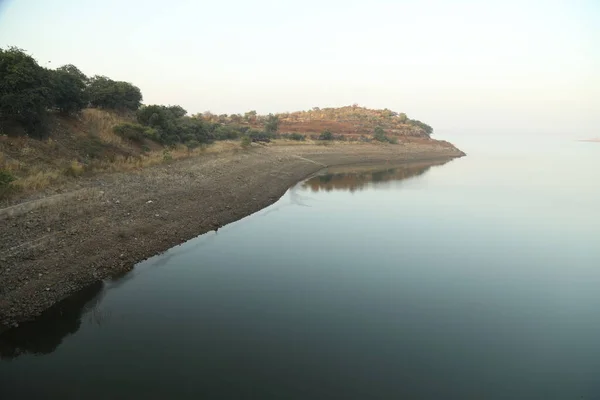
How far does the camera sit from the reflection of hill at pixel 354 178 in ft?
93.9

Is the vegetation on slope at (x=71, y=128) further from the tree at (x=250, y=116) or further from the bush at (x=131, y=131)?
the tree at (x=250, y=116)

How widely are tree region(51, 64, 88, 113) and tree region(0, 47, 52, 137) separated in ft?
8.11

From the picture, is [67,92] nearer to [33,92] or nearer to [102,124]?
[102,124]

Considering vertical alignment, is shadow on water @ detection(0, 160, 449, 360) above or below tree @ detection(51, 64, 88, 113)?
below

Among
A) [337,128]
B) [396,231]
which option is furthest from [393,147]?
[396,231]

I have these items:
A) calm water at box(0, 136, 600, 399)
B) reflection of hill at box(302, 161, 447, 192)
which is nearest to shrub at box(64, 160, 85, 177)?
calm water at box(0, 136, 600, 399)

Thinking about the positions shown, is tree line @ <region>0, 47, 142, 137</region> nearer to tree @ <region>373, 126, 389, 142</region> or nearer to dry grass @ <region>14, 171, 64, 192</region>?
dry grass @ <region>14, 171, 64, 192</region>

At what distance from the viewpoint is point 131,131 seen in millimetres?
23422

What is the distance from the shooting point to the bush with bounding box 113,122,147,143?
22953 millimetres

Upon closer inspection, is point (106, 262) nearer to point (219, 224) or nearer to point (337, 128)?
point (219, 224)

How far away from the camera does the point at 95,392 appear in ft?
19.4

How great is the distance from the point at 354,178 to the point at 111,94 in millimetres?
20132

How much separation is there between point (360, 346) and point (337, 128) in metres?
67.7

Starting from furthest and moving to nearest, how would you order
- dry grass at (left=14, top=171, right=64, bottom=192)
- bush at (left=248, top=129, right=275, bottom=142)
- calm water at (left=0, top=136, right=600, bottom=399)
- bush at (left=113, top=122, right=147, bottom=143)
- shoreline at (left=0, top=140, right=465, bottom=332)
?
1. bush at (left=248, top=129, right=275, bottom=142)
2. bush at (left=113, top=122, right=147, bottom=143)
3. dry grass at (left=14, top=171, right=64, bottom=192)
4. shoreline at (left=0, top=140, right=465, bottom=332)
5. calm water at (left=0, top=136, right=600, bottom=399)
